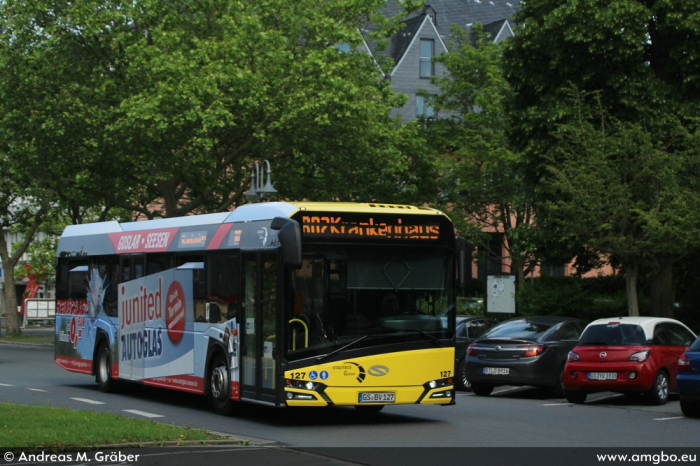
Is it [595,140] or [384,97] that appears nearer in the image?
[595,140]

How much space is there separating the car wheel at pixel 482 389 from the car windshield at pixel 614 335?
2.60 meters

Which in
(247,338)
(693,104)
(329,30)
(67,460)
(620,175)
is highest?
(329,30)

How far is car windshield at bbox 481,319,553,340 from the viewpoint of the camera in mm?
20123

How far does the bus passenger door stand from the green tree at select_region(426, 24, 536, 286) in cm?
2572

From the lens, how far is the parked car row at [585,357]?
17.9 metres

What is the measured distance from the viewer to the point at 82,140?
34531mm

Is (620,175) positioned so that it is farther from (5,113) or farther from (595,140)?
(5,113)

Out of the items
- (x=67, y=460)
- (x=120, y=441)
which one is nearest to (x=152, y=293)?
(x=120, y=441)

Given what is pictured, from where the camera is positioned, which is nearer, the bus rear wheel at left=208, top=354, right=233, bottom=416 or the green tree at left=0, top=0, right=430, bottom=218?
the bus rear wheel at left=208, top=354, right=233, bottom=416

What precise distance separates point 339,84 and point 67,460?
80.9ft

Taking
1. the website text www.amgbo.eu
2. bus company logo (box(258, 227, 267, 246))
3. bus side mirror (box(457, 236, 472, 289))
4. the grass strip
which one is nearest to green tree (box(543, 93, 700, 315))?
bus side mirror (box(457, 236, 472, 289))

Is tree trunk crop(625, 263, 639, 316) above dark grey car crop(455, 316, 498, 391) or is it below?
above

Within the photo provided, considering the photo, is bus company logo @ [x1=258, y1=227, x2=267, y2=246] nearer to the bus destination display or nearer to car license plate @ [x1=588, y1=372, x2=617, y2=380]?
the bus destination display

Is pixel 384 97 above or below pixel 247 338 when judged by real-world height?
above
